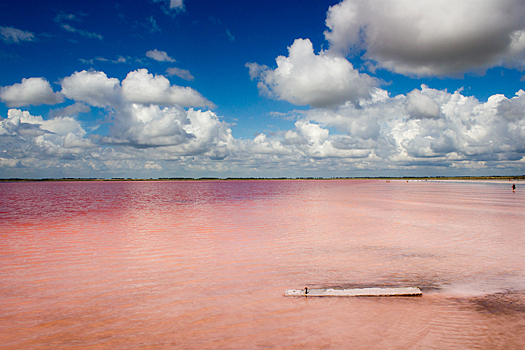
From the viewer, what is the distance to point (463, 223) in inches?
666

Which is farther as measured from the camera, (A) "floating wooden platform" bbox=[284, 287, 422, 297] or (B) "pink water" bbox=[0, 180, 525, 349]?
(A) "floating wooden platform" bbox=[284, 287, 422, 297]

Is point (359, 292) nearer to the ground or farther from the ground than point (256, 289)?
farther from the ground

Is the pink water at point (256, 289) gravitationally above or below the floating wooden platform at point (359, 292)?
below

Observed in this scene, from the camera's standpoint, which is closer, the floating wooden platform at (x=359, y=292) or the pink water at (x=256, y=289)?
the pink water at (x=256, y=289)

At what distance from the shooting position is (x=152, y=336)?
5.00 metres

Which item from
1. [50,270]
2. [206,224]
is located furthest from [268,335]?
[206,224]

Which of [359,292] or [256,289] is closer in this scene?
[359,292]

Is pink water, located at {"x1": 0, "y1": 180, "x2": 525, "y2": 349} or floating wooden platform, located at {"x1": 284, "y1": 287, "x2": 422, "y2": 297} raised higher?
floating wooden platform, located at {"x1": 284, "y1": 287, "x2": 422, "y2": 297}

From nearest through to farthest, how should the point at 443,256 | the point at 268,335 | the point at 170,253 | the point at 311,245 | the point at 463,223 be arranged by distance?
the point at 268,335 → the point at 443,256 → the point at 170,253 → the point at 311,245 → the point at 463,223

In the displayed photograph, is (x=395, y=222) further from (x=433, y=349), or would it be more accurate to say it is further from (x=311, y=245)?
(x=433, y=349)

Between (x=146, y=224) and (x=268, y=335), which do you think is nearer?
(x=268, y=335)

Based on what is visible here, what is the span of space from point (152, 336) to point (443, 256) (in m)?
9.66

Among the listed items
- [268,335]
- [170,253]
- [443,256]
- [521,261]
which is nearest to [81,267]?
[170,253]

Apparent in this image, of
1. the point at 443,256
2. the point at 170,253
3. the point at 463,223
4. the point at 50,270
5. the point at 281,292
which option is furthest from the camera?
the point at 463,223
